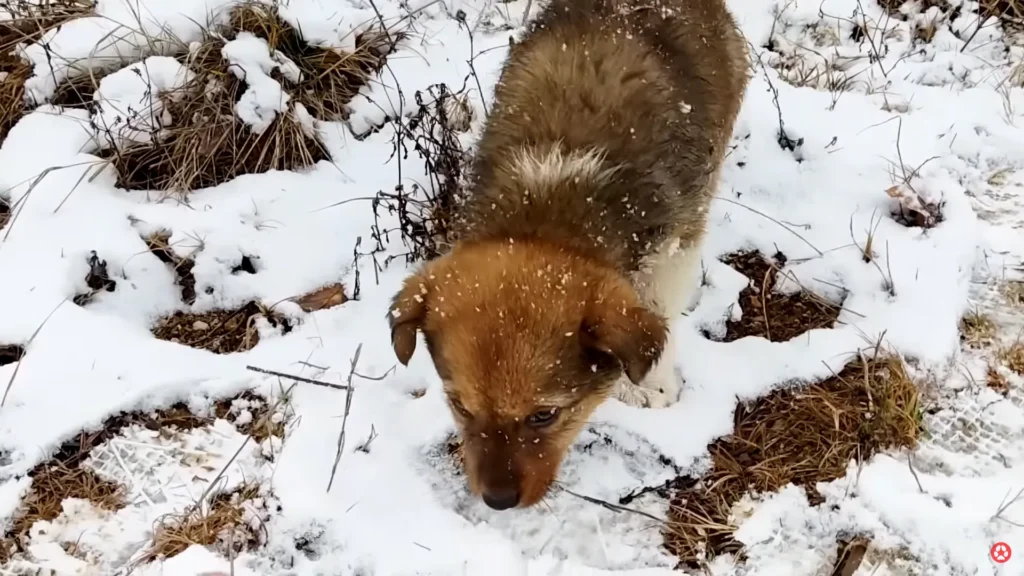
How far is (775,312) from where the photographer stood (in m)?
3.99

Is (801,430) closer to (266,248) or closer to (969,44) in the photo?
(266,248)

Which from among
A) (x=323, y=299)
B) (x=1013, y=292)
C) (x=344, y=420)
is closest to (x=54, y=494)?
(x=344, y=420)

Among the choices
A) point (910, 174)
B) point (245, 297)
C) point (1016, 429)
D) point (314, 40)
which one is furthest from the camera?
point (314, 40)

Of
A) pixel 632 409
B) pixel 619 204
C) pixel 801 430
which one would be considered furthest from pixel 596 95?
pixel 801 430

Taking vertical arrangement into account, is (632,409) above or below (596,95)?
below

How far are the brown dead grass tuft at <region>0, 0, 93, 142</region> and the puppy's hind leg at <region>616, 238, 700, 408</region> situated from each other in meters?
3.73

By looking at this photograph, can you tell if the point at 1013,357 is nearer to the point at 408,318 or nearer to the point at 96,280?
the point at 408,318

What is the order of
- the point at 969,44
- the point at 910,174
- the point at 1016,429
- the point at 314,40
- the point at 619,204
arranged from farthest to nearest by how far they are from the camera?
the point at 969,44 < the point at 314,40 < the point at 910,174 < the point at 1016,429 < the point at 619,204

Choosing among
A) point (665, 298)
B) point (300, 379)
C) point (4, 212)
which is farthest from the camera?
point (4, 212)

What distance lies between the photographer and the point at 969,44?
17.1ft

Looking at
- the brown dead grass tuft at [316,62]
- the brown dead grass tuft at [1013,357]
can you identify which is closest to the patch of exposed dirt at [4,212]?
the brown dead grass tuft at [316,62]

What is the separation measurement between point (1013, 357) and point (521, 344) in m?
2.55

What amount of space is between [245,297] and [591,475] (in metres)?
1.94

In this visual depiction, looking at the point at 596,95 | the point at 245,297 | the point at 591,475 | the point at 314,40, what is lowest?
the point at 591,475
